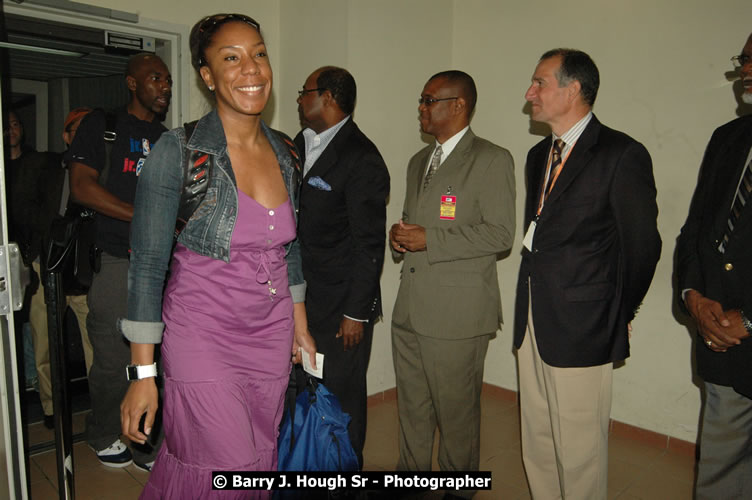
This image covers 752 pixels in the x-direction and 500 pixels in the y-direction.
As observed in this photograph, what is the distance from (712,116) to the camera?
3.09 meters

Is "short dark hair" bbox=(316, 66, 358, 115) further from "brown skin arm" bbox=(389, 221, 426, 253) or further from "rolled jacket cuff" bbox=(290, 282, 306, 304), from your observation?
"rolled jacket cuff" bbox=(290, 282, 306, 304)

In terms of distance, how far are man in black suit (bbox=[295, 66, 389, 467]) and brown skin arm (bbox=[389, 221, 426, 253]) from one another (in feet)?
0.32

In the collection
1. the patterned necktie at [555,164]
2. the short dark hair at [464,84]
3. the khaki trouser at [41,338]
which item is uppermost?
the short dark hair at [464,84]

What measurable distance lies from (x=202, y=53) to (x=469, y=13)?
3000mm

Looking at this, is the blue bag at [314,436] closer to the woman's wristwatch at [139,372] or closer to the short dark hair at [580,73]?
the woman's wristwatch at [139,372]

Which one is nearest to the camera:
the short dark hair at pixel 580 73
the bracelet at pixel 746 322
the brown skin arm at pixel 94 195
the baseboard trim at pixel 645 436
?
the bracelet at pixel 746 322

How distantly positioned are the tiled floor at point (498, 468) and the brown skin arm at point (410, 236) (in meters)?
1.27

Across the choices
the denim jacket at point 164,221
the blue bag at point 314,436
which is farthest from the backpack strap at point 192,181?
the blue bag at point 314,436

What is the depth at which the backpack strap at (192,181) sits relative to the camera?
154 centimetres

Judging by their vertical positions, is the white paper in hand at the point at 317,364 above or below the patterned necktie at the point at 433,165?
below

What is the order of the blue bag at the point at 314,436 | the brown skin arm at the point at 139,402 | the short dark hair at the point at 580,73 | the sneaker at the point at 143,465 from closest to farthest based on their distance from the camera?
the brown skin arm at the point at 139,402, the blue bag at the point at 314,436, the short dark hair at the point at 580,73, the sneaker at the point at 143,465

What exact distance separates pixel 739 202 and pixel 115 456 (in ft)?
10.8

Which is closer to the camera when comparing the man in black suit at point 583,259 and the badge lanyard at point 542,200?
the man in black suit at point 583,259

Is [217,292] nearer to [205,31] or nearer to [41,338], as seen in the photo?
[205,31]
